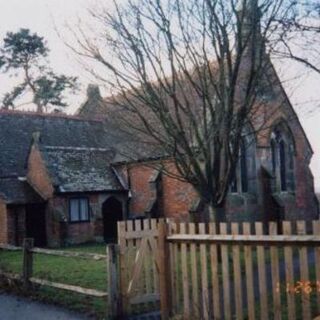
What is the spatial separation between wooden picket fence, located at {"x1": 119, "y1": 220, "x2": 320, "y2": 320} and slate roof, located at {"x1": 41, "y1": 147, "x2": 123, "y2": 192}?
1588 cm

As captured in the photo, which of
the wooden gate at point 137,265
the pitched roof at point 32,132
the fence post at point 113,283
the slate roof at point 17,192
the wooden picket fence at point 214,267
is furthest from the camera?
the pitched roof at point 32,132

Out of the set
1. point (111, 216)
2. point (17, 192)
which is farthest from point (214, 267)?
point (111, 216)

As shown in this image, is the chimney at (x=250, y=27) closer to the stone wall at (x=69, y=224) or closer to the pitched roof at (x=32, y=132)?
the stone wall at (x=69, y=224)

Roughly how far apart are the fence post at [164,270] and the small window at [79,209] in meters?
17.9

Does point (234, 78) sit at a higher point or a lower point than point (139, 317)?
higher

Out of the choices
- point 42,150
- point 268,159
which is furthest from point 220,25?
point 42,150

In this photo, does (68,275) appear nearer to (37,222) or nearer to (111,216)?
(37,222)

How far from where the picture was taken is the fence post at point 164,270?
8.37 meters

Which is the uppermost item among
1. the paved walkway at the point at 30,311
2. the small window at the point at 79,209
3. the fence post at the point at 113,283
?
the small window at the point at 79,209

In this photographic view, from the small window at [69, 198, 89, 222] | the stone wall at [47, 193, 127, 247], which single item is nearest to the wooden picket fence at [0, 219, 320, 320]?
the stone wall at [47, 193, 127, 247]

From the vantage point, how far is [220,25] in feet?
44.6

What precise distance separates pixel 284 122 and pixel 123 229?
19.7 meters

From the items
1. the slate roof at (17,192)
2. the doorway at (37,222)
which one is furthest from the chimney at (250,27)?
the doorway at (37,222)

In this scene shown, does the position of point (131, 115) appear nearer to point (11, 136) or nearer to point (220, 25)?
point (220, 25)
